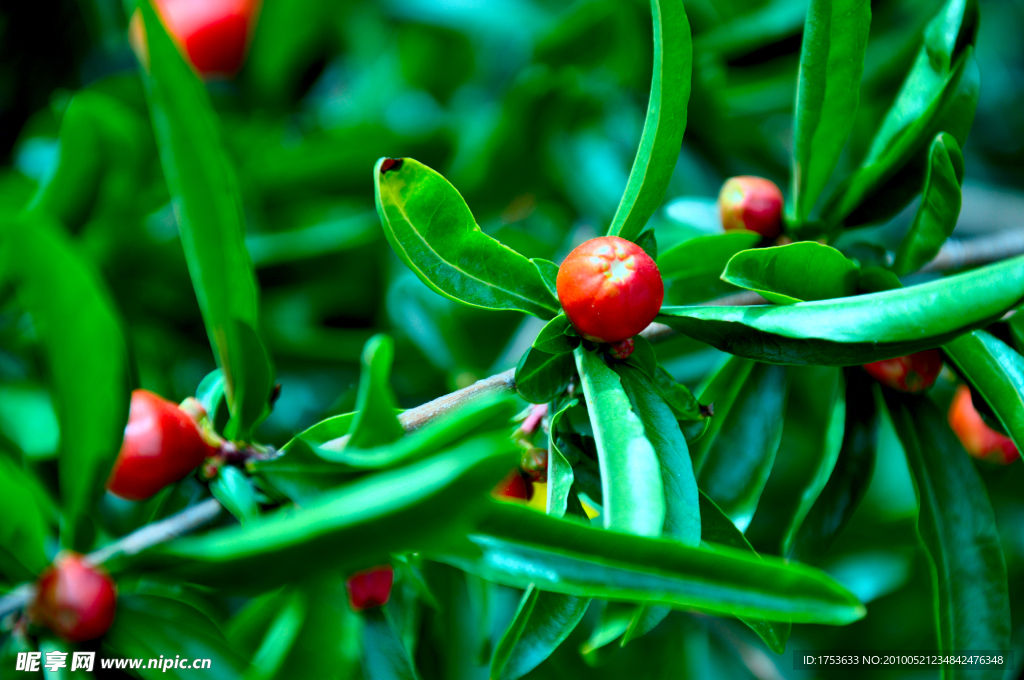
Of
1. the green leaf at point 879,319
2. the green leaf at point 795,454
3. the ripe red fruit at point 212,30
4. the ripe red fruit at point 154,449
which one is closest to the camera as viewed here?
the green leaf at point 879,319

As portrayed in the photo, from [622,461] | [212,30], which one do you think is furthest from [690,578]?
[212,30]

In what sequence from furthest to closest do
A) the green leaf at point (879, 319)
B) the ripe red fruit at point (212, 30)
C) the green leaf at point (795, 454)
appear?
the ripe red fruit at point (212, 30) < the green leaf at point (795, 454) < the green leaf at point (879, 319)

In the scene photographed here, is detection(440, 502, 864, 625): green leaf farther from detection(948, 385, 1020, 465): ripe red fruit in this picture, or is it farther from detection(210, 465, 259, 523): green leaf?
detection(948, 385, 1020, 465): ripe red fruit

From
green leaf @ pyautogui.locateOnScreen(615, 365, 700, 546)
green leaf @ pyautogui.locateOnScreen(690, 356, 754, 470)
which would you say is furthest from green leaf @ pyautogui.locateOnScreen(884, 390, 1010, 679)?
green leaf @ pyautogui.locateOnScreen(615, 365, 700, 546)

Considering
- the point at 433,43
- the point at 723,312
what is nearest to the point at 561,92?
the point at 433,43

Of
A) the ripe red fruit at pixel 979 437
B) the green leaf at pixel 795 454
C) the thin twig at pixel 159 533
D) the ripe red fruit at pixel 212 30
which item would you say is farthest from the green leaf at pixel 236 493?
the ripe red fruit at pixel 212 30

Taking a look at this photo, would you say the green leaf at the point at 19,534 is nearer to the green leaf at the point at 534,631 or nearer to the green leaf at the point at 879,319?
the green leaf at the point at 534,631
